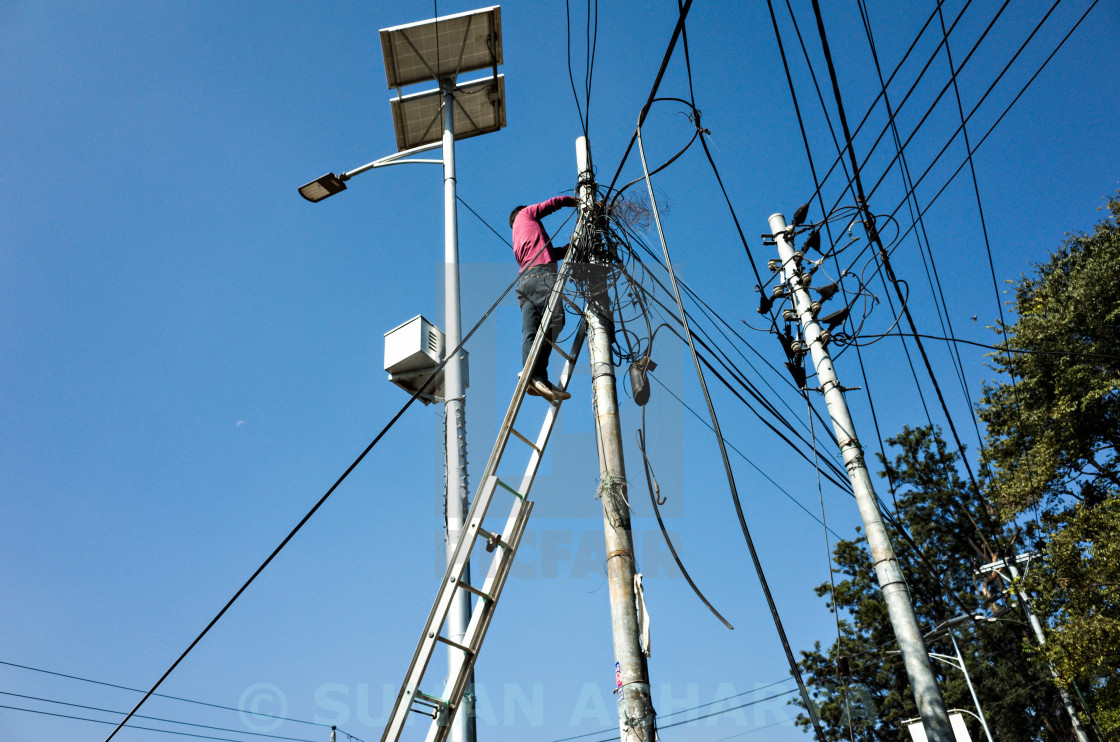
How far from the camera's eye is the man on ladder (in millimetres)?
5656

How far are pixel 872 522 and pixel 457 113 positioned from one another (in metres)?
5.65

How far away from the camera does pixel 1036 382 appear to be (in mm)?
19781

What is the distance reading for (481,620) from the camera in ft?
15.6

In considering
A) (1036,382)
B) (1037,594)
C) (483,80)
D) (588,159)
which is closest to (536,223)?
(588,159)

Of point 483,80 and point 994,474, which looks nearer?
point 483,80

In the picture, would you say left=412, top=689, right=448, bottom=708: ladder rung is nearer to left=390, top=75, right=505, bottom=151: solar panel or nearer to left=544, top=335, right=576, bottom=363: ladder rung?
left=544, top=335, right=576, bottom=363: ladder rung

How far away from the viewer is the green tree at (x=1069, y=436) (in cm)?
1591

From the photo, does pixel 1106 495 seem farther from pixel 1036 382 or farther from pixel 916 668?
pixel 916 668

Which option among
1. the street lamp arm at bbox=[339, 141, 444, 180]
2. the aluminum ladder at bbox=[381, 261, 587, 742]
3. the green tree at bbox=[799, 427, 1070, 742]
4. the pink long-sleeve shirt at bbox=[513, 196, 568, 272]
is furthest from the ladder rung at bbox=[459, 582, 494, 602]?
the green tree at bbox=[799, 427, 1070, 742]

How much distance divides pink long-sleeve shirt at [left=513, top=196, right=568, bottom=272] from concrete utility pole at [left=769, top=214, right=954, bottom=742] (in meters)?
3.19

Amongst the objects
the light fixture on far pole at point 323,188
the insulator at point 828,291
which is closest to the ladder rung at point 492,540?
the light fixture on far pole at point 323,188

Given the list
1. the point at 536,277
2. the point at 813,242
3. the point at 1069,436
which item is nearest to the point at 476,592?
the point at 536,277

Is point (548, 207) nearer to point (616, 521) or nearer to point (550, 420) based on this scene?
point (550, 420)

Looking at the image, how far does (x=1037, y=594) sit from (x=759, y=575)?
17.1 m
